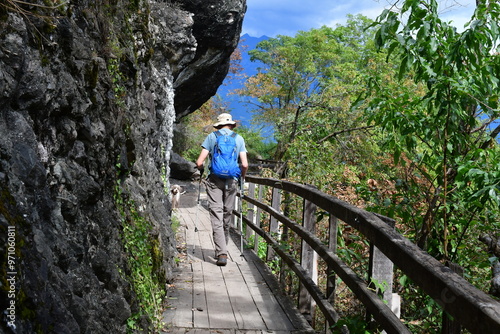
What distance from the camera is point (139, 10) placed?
7059mm

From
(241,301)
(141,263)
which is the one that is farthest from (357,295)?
(241,301)

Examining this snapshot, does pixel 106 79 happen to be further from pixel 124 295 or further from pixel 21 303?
pixel 21 303

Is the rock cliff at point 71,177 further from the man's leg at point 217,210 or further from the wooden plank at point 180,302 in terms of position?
the man's leg at point 217,210

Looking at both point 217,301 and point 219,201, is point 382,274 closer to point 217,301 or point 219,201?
Result: point 217,301

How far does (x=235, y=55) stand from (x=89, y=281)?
36827mm

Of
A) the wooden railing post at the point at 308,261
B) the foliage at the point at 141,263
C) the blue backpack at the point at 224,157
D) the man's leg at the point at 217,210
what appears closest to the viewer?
the foliage at the point at 141,263

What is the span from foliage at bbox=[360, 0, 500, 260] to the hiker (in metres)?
2.59

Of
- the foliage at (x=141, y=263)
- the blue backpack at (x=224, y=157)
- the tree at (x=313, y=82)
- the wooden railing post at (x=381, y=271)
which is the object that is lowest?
the foliage at (x=141, y=263)

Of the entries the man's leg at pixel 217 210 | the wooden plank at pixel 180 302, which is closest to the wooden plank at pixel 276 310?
the wooden plank at pixel 180 302

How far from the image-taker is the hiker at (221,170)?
22.9ft

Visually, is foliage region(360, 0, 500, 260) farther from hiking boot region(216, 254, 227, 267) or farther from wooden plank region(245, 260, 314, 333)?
hiking boot region(216, 254, 227, 267)

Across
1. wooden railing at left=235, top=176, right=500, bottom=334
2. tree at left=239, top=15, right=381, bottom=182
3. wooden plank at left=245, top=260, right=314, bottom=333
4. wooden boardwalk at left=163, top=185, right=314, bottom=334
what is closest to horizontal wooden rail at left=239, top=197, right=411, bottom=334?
wooden railing at left=235, top=176, right=500, bottom=334

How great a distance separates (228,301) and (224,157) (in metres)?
2.27

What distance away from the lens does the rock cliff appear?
2.18 meters
